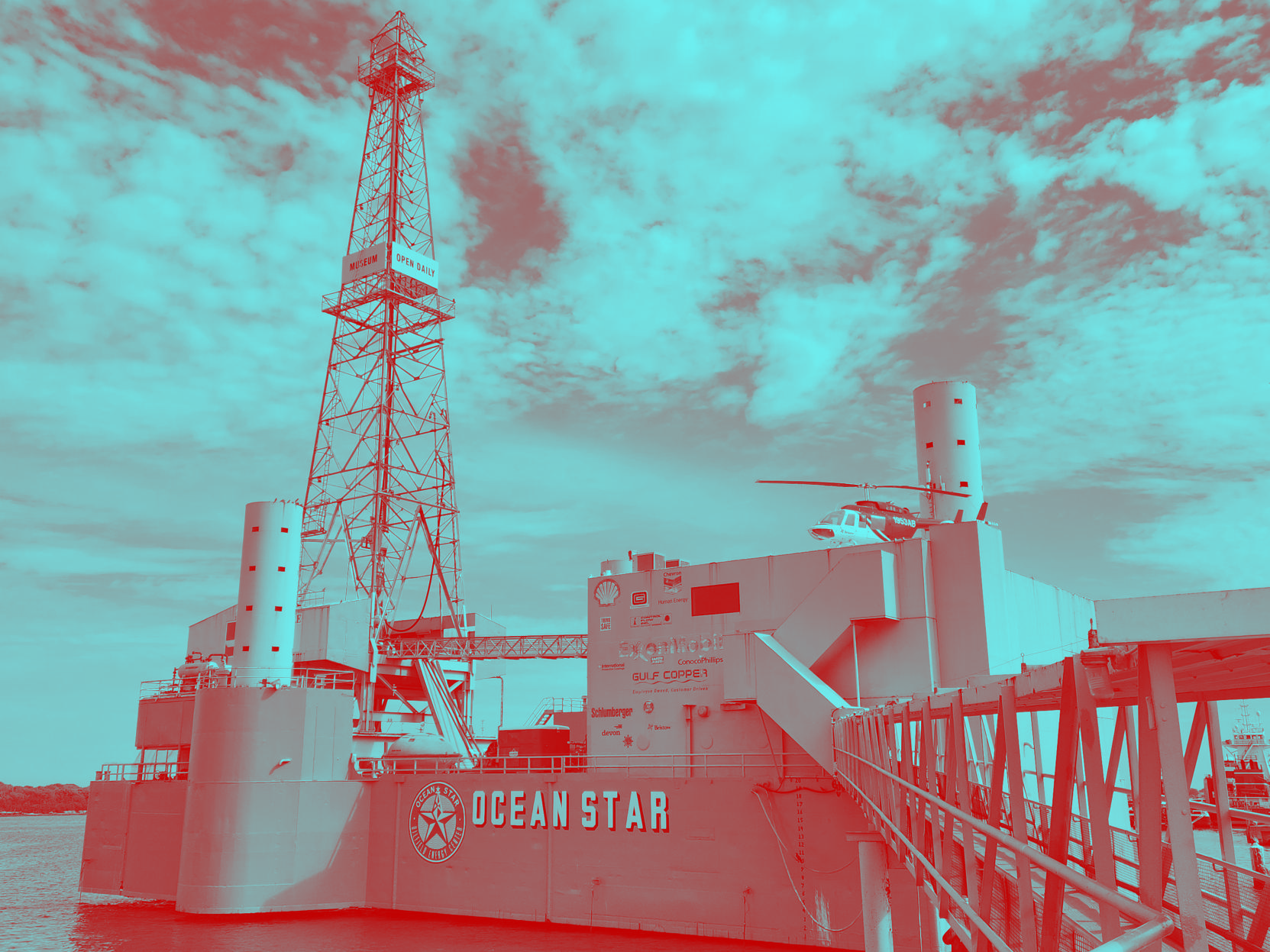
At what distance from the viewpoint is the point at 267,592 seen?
41031 millimetres

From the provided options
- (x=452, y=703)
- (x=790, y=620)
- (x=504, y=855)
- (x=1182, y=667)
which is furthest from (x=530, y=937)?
(x=1182, y=667)

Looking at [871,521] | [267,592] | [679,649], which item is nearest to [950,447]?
[871,521]

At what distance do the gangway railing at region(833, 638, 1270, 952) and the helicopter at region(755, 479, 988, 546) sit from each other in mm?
21369

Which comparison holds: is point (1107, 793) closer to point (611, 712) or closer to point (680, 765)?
point (680, 765)

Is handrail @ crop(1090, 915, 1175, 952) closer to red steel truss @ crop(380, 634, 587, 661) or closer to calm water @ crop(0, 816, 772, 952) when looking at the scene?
calm water @ crop(0, 816, 772, 952)

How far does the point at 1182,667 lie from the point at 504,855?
101 feet

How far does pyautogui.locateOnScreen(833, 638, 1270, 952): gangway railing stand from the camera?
15.6 feet

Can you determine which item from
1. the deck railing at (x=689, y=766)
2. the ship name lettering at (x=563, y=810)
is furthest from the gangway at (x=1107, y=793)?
the ship name lettering at (x=563, y=810)

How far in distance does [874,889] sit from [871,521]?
16.9m

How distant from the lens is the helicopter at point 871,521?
34531 mm

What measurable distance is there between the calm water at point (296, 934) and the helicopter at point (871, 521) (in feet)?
42.8

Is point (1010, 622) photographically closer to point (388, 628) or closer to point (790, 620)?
point (790, 620)

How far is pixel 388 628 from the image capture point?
176 ft

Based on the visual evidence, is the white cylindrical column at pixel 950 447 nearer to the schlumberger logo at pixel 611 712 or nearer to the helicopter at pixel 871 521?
the helicopter at pixel 871 521
